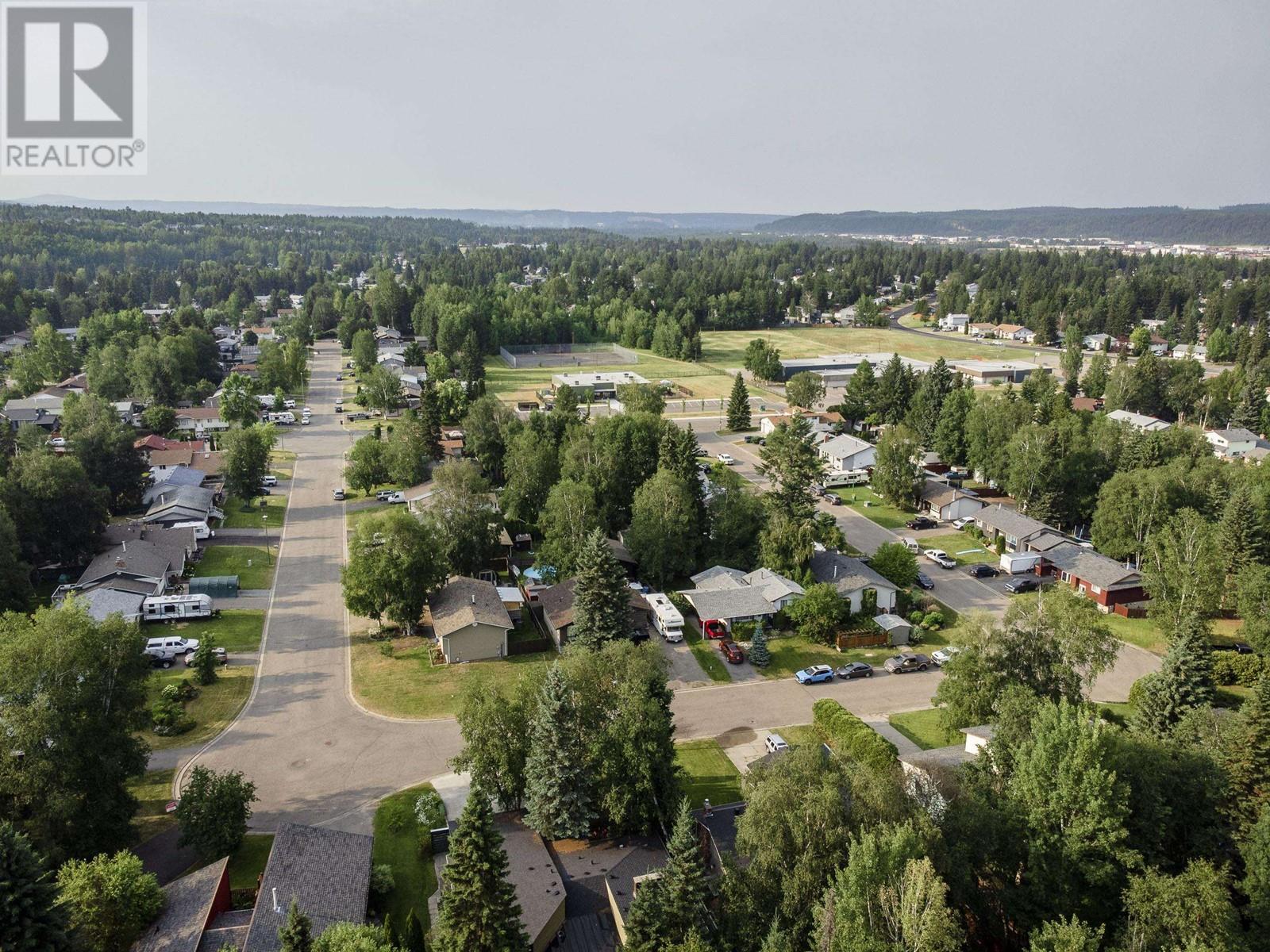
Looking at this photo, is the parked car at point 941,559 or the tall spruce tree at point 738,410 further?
the tall spruce tree at point 738,410

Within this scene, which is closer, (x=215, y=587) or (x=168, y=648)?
(x=168, y=648)

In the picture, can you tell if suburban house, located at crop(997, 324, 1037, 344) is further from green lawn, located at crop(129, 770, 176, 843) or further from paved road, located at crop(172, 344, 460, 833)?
green lawn, located at crop(129, 770, 176, 843)

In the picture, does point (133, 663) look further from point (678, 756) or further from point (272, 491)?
point (272, 491)

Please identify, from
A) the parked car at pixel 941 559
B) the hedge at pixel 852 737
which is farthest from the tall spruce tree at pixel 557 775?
the parked car at pixel 941 559

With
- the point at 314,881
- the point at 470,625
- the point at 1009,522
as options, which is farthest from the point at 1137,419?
the point at 314,881

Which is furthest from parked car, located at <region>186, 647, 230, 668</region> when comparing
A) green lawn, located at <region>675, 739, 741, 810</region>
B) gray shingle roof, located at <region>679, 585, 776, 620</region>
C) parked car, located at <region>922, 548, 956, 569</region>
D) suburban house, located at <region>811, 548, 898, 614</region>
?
parked car, located at <region>922, 548, 956, 569</region>

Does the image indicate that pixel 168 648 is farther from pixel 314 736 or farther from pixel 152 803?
pixel 152 803

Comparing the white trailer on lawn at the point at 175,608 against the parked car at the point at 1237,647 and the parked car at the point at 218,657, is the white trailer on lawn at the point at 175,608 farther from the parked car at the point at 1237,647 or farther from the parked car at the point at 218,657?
the parked car at the point at 1237,647

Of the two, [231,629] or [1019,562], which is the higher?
[1019,562]

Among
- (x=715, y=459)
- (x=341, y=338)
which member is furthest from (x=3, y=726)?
(x=341, y=338)
